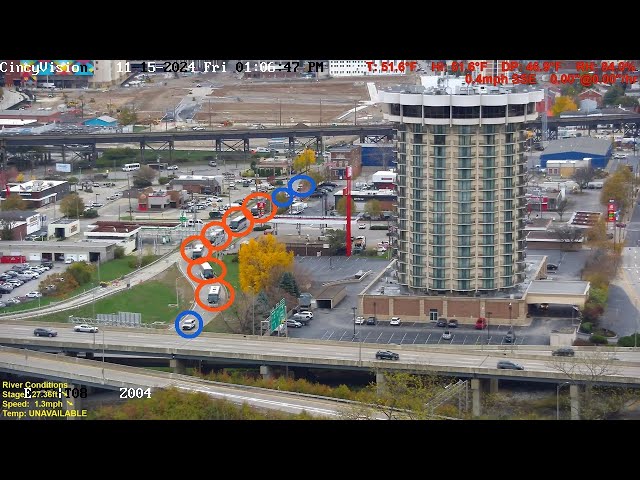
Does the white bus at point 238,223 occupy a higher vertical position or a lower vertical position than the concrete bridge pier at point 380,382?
higher

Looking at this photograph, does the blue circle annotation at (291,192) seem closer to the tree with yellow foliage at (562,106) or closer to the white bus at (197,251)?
the white bus at (197,251)

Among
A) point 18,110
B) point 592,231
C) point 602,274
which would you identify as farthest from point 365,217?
point 18,110

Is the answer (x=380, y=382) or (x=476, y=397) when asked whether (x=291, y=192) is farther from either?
(x=476, y=397)

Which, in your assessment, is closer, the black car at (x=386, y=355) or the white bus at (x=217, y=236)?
the black car at (x=386, y=355)

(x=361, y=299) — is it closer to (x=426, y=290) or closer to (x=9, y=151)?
(x=426, y=290)

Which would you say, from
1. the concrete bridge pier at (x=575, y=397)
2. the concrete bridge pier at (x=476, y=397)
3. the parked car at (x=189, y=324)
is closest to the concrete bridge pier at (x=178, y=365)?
the parked car at (x=189, y=324)

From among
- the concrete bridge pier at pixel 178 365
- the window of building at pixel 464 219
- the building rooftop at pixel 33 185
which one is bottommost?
the concrete bridge pier at pixel 178 365

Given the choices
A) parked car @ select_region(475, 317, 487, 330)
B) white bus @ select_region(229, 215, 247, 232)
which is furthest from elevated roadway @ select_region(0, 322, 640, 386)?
white bus @ select_region(229, 215, 247, 232)
